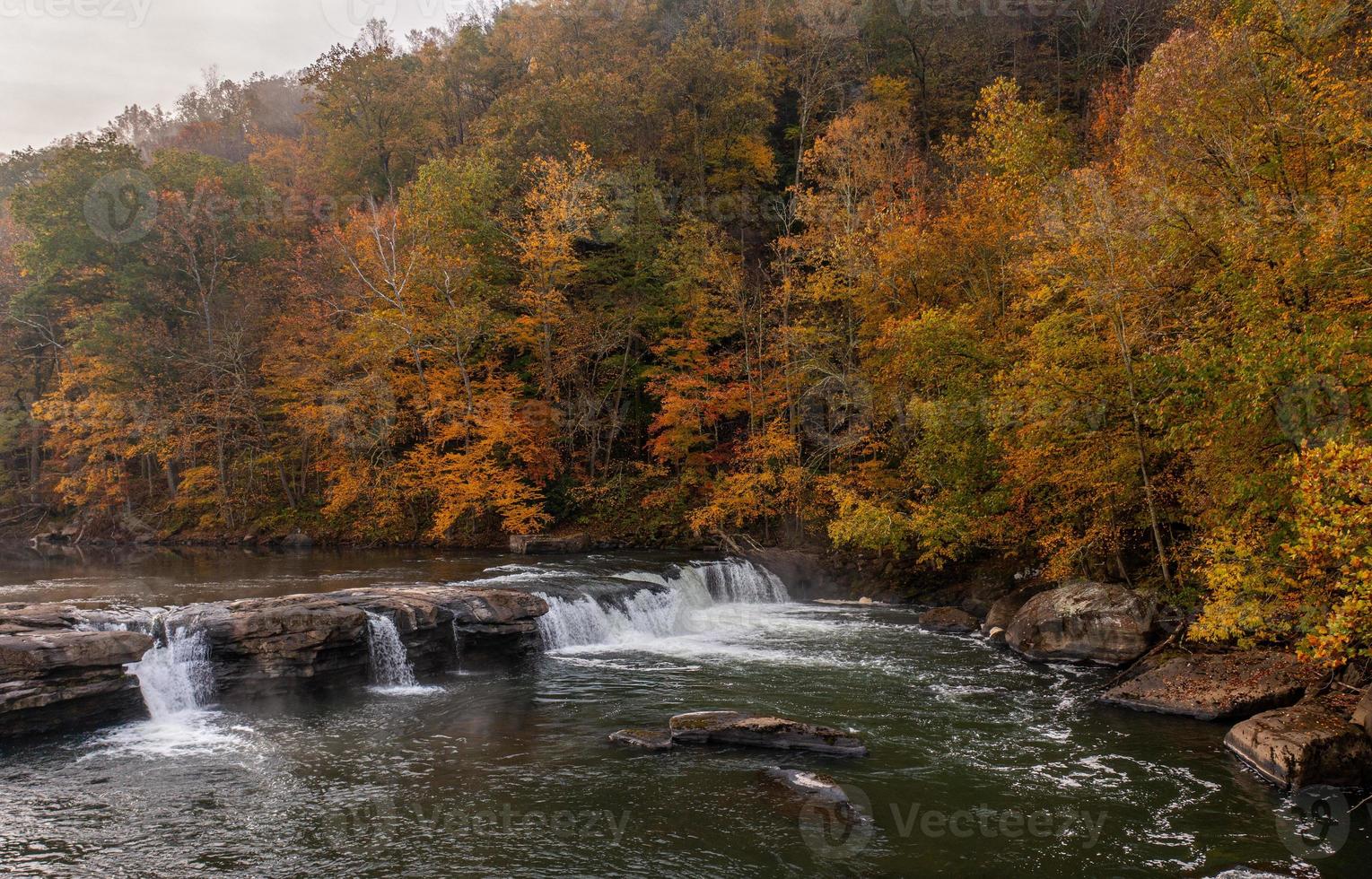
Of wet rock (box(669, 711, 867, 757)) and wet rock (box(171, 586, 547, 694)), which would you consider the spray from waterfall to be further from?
wet rock (box(669, 711, 867, 757))

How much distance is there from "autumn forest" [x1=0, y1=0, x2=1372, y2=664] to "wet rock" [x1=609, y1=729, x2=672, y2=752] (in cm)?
814

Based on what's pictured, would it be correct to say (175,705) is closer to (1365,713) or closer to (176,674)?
(176,674)

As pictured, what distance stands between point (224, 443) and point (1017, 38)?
45549 mm

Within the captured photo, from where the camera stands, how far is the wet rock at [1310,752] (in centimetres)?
971

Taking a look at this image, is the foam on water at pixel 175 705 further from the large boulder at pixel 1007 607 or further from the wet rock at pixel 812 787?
the large boulder at pixel 1007 607

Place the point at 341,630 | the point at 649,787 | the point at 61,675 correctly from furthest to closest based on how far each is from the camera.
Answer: the point at 341,630
the point at 61,675
the point at 649,787

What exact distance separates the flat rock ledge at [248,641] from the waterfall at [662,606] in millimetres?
853

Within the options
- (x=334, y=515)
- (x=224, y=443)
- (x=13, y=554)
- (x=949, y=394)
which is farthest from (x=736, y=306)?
(x=13, y=554)


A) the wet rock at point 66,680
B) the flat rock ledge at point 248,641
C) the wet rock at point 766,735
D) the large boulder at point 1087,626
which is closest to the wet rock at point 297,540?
the flat rock ledge at point 248,641

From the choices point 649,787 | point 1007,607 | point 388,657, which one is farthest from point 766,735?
point 1007,607

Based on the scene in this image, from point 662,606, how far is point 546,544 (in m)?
8.97

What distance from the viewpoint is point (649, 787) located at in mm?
10234

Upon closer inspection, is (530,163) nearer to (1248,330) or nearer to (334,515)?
(334,515)

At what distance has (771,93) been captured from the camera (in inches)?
1699
